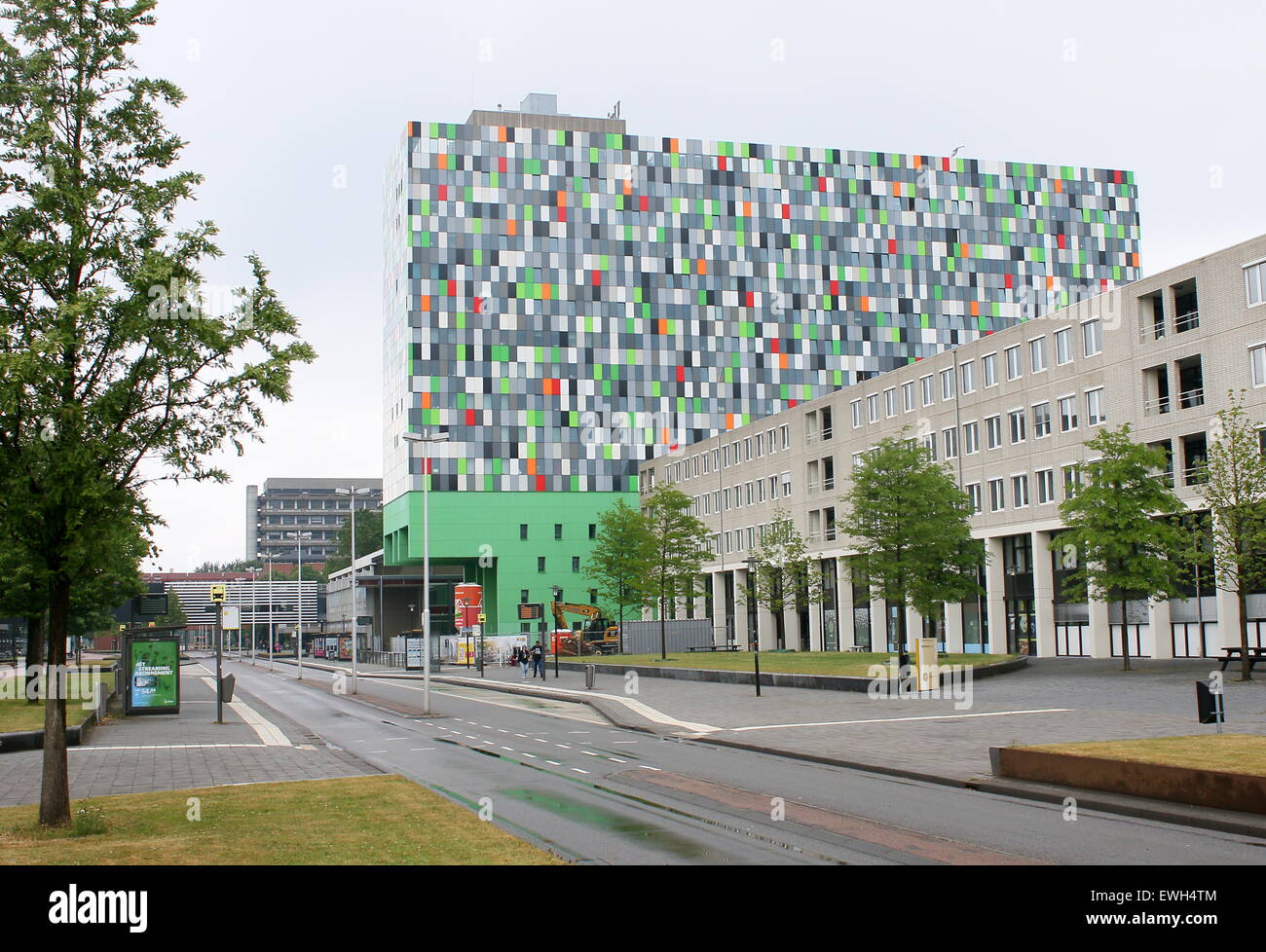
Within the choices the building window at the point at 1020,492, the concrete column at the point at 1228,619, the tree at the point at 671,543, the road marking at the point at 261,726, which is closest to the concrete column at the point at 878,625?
the tree at the point at 671,543

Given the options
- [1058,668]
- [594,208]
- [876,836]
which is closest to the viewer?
[876,836]

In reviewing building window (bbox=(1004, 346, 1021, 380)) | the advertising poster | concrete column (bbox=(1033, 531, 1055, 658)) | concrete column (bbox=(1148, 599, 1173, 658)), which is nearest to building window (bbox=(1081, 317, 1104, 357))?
building window (bbox=(1004, 346, 1021, 380))

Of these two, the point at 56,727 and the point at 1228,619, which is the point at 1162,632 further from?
the point at 56,727

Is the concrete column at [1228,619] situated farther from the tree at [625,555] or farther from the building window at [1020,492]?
the tree at [625,555]

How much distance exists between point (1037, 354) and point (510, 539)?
55807 mm

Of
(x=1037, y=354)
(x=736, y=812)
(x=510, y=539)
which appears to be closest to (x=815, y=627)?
(x=1037, y=354)

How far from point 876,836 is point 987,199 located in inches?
4266

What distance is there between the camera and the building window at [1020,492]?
5838 centimetres

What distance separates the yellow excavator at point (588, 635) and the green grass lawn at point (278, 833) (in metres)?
60.4

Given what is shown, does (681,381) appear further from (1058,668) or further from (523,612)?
(1058,668)

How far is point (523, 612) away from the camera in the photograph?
88.6 m

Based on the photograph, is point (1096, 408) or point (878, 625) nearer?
point (1096, 408)

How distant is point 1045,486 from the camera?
56906 mm
